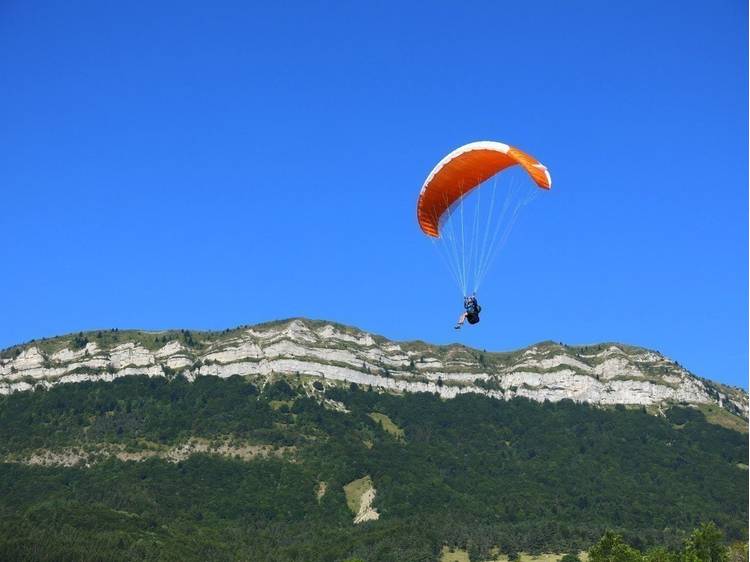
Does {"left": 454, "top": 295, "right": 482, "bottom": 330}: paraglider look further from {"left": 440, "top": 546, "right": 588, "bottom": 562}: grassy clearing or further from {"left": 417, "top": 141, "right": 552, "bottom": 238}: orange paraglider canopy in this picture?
{"left": 440, "top": 546, "right": 588, "bottom": 562}: grassy clearing

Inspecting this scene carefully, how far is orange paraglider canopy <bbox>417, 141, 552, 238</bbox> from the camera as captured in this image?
193 ft

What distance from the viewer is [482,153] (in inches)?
2376

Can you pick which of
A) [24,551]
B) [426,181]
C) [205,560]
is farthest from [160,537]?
[426,181]

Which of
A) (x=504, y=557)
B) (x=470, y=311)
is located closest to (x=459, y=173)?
(x=470, y=311)

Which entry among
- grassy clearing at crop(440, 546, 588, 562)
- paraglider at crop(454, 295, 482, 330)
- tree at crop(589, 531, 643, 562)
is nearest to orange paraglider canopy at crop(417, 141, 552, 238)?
paraglider at crop(454, 295, 482, 330)

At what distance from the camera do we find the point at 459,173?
62.9m

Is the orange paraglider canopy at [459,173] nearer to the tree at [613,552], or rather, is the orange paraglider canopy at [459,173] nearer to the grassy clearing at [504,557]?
the tree at [613,552]

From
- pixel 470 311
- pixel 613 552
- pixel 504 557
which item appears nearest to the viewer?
pixel 470 311

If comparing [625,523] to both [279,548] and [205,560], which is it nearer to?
[279,548]

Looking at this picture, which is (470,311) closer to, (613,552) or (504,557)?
(613,552)

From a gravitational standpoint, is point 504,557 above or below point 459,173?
below

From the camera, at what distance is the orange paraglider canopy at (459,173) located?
58950mm

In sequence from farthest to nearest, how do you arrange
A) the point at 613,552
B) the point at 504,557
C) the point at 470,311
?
1. the point at 504,557
2. the point at 613,552
3. the point at 470,311

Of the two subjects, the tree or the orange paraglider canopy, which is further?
the tree
